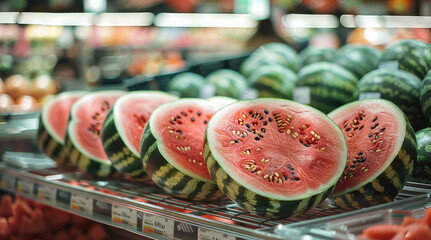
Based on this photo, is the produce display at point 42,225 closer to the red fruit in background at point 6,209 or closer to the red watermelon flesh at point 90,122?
the red fruit in background at point 6,209

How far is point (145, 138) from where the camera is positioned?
155 cm

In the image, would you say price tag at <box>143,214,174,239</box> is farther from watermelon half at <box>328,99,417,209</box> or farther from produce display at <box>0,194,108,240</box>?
produce display at <box>0,194,108,240</box>

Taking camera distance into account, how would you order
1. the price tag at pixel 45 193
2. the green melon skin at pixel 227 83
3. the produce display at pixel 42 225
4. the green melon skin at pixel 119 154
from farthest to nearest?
the green melon skin at pixel 227 83 → the produce display at pixel 42 225 → the price tag at pixel 45 193 → the green melon skin at pixel 119 154

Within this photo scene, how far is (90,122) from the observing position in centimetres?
204

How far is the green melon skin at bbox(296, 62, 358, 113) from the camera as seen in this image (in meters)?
2.07

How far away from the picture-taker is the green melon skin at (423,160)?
4.91 ft

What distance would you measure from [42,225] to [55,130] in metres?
0.40

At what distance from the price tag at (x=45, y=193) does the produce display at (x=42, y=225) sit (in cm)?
24

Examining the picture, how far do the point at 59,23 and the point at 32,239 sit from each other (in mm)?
5038

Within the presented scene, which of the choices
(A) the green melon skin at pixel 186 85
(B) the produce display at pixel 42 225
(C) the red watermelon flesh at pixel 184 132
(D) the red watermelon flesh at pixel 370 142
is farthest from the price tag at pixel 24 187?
(D) the red watermelon flesh at pixel 370 142

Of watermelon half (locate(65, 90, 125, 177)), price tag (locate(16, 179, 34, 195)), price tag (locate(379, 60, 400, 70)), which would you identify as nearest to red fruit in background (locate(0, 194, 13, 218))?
price tag (locate(16, 179, 34, 195))

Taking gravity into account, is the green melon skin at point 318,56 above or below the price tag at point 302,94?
above

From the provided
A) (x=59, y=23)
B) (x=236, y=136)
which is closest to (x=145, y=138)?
(x=236, y=136)

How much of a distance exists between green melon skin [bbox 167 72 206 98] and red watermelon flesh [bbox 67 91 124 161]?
2.10 feet
